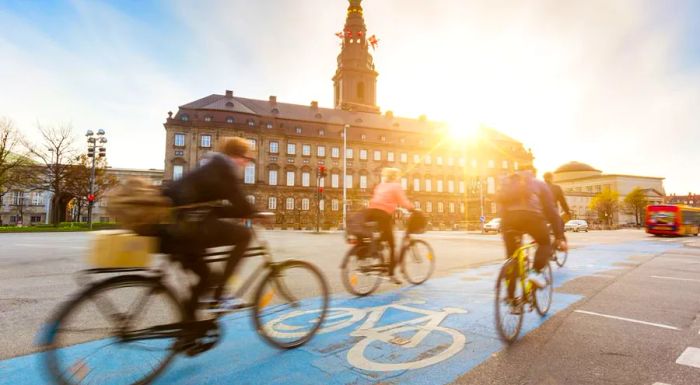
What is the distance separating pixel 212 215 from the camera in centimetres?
305

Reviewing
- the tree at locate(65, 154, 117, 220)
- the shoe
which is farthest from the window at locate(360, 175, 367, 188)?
the shoe

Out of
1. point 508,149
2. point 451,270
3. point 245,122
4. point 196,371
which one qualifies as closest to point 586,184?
point 508,149

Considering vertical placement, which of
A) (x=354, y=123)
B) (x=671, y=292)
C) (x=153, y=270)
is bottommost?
(x=671, y=292)

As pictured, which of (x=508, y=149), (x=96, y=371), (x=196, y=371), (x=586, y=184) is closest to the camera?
(x=96, y=371)

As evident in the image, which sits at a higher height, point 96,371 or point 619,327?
point 96,371

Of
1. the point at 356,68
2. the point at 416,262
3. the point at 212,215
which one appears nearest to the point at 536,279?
the point at 416,262

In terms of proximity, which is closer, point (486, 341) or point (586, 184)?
point (486, 341)

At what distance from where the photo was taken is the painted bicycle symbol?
Result: 3.16 meters

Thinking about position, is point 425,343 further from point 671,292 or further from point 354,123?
point 354,123

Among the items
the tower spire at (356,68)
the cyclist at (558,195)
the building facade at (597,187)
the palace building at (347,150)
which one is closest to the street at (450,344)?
the cyclist at (558,195)

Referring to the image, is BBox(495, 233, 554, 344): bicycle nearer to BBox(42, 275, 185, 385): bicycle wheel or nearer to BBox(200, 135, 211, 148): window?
BBox(42, 275, 185, 385): bicycle wheel

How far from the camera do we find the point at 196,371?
295cm

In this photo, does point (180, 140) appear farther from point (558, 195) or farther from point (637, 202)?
point (637, 202)

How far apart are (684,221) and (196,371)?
123 ft
